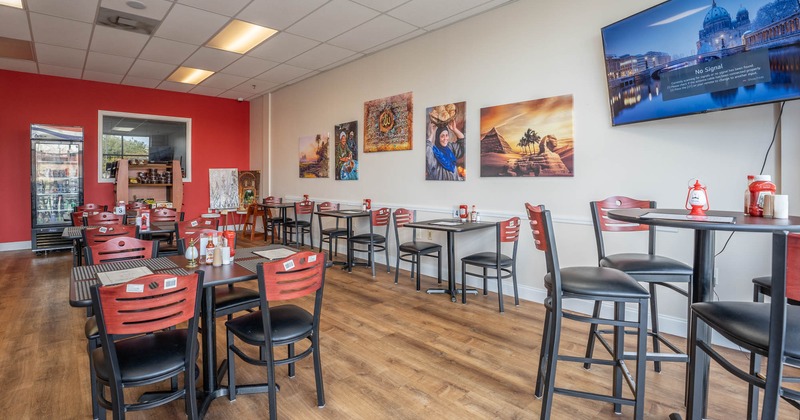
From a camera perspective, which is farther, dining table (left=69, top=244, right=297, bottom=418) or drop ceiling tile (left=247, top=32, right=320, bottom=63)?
drop ceiling tile (left=247, top=32, right=320, bottom=63)

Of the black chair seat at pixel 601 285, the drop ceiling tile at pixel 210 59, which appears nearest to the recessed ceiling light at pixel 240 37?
the drop ceiling tile at pixel 210 59

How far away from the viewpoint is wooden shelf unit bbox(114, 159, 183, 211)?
760cm

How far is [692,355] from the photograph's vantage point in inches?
61.7

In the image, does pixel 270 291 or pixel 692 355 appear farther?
pixel 270 291

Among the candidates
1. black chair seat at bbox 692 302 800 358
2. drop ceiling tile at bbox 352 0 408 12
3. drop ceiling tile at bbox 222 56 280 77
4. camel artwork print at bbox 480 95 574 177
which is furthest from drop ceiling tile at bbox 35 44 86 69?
black chair seat at bbox 692 302 800 358

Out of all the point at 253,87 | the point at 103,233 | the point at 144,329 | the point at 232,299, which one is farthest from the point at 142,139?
the point at 144,329

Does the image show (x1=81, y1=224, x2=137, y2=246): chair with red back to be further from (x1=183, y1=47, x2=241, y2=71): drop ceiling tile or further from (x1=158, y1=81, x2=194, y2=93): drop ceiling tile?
(x1=158, y1=81, x2=194, y2=93): drop ceiling tile

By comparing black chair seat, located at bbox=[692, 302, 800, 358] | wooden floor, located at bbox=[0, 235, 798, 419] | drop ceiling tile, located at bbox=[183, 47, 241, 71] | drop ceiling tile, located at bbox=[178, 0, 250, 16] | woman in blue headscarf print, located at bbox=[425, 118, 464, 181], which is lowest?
wooden floor, located at bbox=[0, 235, 798, 419]

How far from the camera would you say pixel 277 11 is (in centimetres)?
460

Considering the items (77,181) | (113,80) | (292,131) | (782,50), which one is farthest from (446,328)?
(113,80)

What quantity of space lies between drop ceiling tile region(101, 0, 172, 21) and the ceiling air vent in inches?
4.2

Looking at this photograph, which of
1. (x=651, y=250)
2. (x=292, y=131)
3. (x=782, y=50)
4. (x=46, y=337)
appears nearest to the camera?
(x=782, y=50)

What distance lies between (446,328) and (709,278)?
200 centimetres

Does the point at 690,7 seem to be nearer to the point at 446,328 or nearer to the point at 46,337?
the point at 446,328
